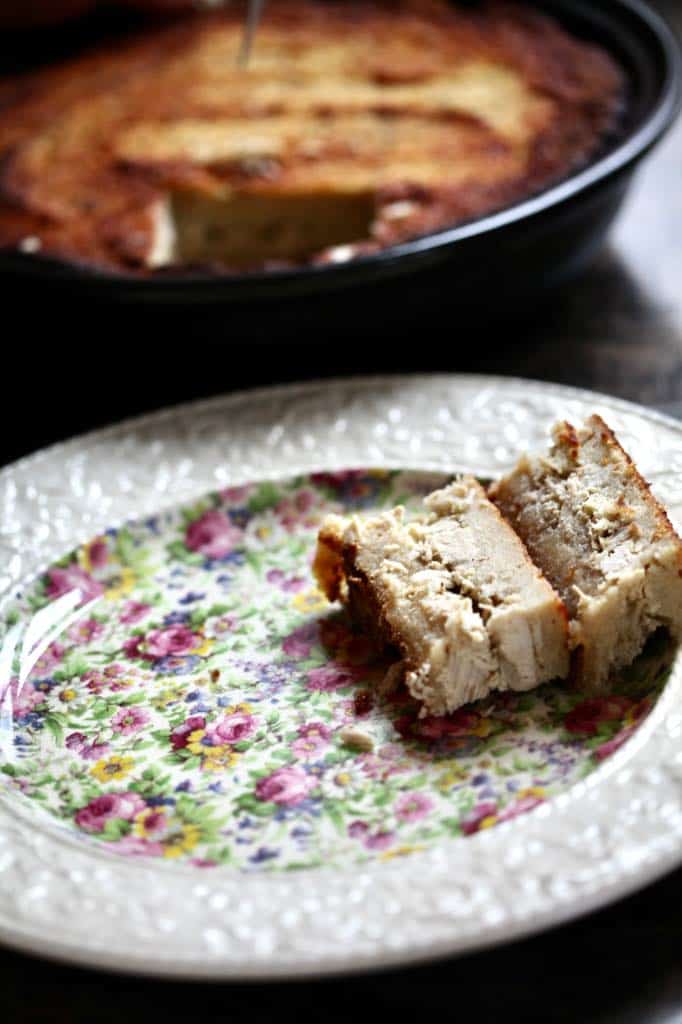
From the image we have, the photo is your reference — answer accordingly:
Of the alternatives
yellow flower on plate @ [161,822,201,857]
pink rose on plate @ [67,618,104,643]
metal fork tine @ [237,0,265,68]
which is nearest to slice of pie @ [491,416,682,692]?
yellow flower on plate @ [161,822,201,857]

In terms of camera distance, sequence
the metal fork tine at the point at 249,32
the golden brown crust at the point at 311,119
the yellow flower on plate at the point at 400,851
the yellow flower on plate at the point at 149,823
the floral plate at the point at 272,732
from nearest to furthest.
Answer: the floral plate at the point at 272,732 < the yellow flower on plate at the point at 400,851 < the yellow flower on plate at the point at 149,823 < the golden brown crust at the point at 311,119 < the metal fork tine at the point at 249,32

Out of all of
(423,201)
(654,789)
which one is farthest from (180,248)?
(654,789)

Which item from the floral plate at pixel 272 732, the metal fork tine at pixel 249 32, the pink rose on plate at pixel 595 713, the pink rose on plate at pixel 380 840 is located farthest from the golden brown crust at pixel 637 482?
the metal fork tine at pixel 249 32

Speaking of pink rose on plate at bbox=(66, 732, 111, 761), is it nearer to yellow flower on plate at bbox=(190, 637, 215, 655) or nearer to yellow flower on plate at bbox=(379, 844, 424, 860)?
yellow flower on plate at bbox=(190, 637, 215, 655)

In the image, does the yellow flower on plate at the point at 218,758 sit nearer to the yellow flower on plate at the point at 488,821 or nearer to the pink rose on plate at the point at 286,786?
the pink rose on plate at the point at 286,786

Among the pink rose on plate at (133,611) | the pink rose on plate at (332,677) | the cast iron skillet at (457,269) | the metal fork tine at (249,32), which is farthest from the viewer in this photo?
the metal fork tine at (249,32)

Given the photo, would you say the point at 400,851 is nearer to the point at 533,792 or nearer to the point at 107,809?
the point at 533,792
